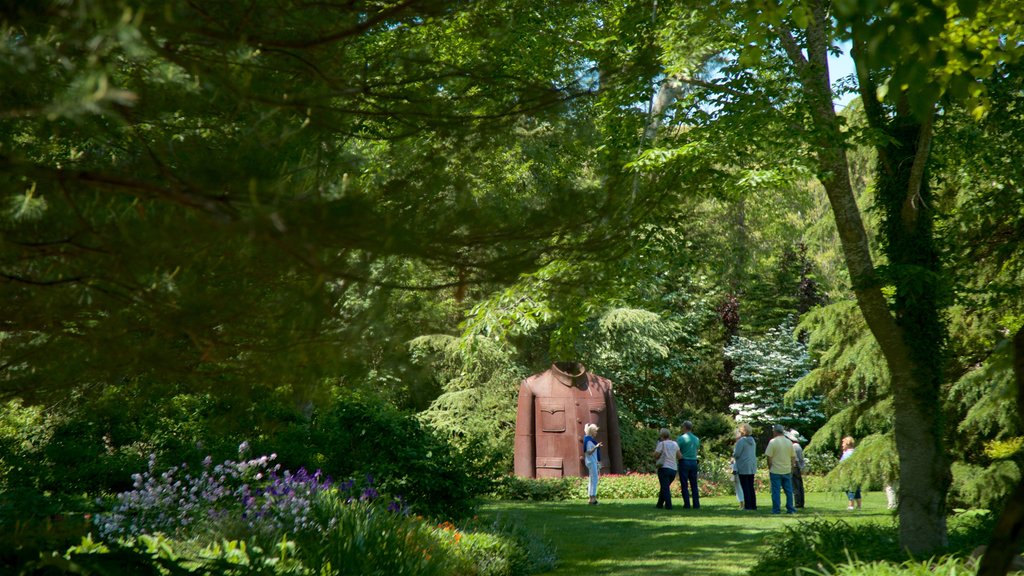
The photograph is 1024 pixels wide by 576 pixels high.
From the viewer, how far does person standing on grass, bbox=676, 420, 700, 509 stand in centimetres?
1652

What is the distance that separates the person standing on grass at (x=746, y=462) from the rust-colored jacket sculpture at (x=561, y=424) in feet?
19.4

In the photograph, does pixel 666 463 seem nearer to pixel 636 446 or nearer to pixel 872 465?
pixel 872 465

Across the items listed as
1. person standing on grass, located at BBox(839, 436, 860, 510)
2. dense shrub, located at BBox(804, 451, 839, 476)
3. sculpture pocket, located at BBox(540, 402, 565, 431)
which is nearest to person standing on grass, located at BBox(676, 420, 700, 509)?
Result: person standing on grass, located at BBox(839, 436, 860, 510)

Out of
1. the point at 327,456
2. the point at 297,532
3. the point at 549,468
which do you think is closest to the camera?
the point at 297,532

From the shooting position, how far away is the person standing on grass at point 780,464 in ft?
48.5

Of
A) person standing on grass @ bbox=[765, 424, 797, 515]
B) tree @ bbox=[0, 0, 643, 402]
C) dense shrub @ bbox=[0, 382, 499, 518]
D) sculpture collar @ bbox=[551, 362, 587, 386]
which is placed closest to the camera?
tree @ bbox=[0, 0, 643, 402]

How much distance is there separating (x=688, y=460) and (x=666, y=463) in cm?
46

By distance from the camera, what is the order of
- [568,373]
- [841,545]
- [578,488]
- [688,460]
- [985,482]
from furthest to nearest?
[568,373]
[578,488]
[688,460]
[985,482]
[841,545]

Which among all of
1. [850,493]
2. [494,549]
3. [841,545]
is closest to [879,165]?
[841,545]

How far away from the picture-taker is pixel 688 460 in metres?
16.7

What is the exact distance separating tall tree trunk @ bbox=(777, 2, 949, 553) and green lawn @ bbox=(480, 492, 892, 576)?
177cm

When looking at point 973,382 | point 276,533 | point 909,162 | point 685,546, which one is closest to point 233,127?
point 276,533

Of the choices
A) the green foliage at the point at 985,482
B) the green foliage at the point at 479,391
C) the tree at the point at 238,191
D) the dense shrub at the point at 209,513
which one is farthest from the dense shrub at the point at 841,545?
the green foliage at the point at 479,391

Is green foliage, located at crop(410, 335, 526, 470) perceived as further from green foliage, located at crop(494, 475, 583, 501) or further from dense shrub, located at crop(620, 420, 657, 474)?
dense shrub, located at crop(620, 420, 657, 474)
